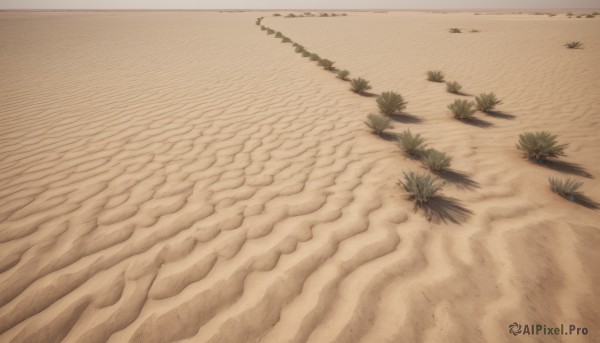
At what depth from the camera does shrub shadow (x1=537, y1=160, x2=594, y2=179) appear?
329 cm

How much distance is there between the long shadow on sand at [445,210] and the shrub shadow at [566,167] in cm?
167

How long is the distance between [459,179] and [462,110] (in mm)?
2149

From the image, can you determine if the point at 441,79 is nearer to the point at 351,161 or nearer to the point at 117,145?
the point at 351,161

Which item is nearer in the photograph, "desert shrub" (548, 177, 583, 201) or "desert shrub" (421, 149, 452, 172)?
"desert shrub" (548, 177, 583, 201)

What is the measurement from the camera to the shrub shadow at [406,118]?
4.92 m

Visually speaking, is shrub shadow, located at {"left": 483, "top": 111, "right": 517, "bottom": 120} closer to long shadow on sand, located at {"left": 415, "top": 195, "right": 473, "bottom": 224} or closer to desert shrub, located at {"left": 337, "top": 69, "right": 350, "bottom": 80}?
long shadow on sand, located at {"left": 415, "top": 195, "right": 473, "bottom": 224}

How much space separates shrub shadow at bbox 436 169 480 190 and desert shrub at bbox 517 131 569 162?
1.05 m

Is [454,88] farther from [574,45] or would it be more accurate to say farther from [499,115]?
[574,45]

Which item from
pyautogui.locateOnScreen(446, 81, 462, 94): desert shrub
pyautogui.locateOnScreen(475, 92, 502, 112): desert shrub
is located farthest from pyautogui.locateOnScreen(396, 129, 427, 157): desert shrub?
pyautogui.locateOnScreen(446, 81, 462, 94): desert shrub

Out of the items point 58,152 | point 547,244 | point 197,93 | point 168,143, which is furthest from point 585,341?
point 197,93

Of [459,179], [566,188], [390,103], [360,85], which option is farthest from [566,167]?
[360,85]

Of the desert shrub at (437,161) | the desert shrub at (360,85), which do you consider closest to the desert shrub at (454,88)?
the desert shrub at (360,85)

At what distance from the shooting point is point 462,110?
4742 mm

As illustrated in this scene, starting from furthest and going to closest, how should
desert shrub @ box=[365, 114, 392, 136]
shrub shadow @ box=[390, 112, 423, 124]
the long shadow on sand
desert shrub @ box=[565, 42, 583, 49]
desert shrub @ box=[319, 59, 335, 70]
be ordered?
desert shrub @ box=[565, 42, 583, 49] < desert shrub @ box=[319, 59, 335, 70] < shrub shadow @ box=[390, 112, 423, 124] < desert shrub @ box=[365, 114, 392, 136] < the long shadow on sand
